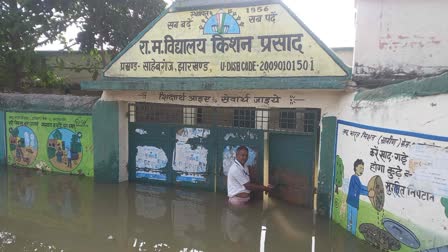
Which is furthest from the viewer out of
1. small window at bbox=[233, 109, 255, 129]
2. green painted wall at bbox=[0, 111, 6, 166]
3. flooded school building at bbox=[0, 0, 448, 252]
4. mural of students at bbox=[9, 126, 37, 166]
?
green painted wall at bbox=[0, 111, 6, 166]

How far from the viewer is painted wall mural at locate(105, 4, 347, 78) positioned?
6.93 m

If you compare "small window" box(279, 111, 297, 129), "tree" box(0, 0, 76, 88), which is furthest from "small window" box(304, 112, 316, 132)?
"tree" box(0, 0, 76, 88)

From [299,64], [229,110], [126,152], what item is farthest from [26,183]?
[299,64]

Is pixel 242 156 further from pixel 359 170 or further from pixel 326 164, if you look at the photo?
pixel 359 170

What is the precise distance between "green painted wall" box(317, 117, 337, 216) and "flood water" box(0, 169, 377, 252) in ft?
1.06

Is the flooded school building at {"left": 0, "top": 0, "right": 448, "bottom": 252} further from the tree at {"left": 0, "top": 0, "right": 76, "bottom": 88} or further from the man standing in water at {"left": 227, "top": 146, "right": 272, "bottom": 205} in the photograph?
the tree at {"left": 0, "top": 0, "right": 76, "bottom": 88}

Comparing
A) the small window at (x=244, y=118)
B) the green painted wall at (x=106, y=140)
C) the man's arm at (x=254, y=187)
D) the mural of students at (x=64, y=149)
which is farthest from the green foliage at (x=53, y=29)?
the man's arm at (x=254, y=187)

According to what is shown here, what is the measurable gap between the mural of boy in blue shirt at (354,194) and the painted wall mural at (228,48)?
5.62 feet

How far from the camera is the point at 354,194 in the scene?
5.82 metres

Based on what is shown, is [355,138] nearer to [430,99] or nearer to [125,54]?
[430,99]

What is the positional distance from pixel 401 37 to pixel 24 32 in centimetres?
1197

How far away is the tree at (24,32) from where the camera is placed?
12.9 meters

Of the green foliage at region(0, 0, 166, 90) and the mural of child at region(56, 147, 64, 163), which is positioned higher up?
the green foliage at region(0, 0, 166, 90)

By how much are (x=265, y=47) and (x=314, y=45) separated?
905 mm
